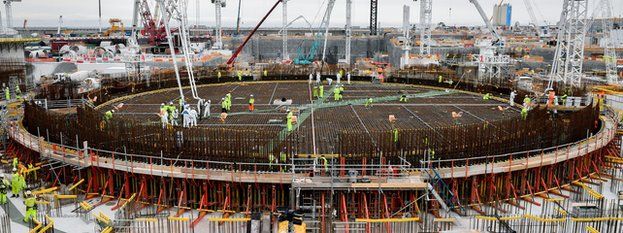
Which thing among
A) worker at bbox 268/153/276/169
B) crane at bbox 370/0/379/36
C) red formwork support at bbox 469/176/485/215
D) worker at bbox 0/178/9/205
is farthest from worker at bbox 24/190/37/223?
crane at bbox 370/0/379/36

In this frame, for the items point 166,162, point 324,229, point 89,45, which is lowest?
point 324,229

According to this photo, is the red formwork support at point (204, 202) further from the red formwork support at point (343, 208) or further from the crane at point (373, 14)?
the crane at point (373, 14)

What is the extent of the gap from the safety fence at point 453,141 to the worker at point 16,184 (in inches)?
428

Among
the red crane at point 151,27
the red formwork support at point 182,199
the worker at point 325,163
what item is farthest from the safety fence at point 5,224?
the red crane at point 151,27

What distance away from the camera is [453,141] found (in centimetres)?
1759

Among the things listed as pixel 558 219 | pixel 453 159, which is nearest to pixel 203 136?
pixel 453 159

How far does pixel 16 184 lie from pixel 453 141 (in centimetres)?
1497

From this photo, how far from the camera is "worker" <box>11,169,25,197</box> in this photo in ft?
54.8

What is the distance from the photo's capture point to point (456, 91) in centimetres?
3681

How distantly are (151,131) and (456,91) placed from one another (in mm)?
24985

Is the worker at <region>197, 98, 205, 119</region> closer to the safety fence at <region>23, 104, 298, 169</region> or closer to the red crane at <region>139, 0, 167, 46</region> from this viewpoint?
the safety fence at <region>23, 104, 298, 169</region>

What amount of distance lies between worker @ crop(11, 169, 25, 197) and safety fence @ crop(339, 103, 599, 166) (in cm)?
1086

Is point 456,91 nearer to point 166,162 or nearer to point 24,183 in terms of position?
point 166,162

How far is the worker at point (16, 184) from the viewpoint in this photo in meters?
16.7
